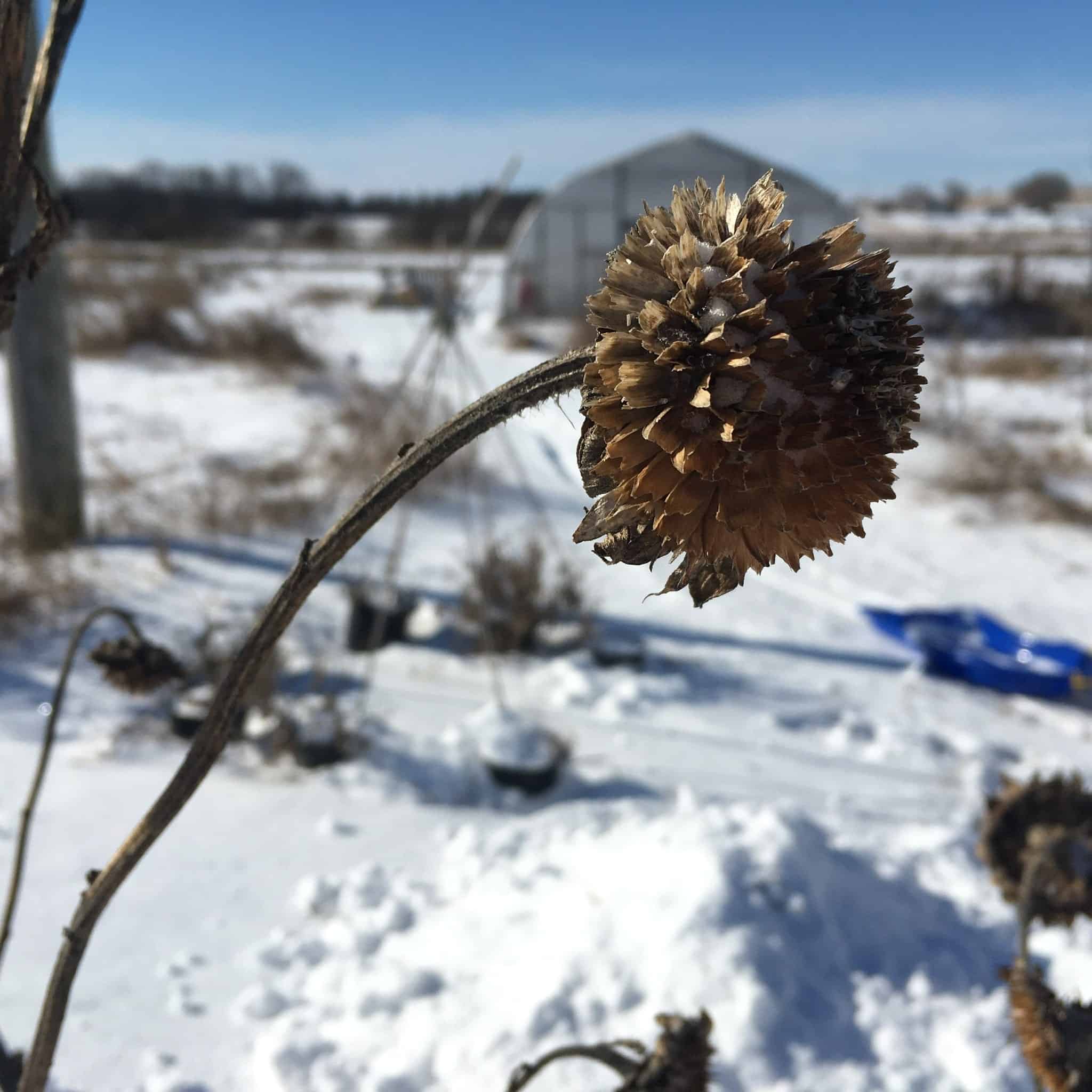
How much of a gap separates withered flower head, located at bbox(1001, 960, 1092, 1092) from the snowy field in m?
0.71

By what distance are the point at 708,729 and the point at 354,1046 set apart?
80.5 inches

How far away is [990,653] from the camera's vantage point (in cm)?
459

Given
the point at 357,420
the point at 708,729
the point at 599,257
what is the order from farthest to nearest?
the point at 599,257 < the point at 357,420 < the point at 708,729

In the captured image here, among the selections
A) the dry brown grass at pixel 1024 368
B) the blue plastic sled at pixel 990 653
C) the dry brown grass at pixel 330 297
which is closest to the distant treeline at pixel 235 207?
the dry brown grass at pixel 330 297

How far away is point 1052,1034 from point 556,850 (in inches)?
80.7

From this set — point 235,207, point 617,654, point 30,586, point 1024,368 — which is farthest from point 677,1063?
point 235,207

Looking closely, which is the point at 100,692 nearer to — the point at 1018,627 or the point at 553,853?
the point at 553,853

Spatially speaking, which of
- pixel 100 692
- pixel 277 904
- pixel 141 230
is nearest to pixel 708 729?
pixel 277 904

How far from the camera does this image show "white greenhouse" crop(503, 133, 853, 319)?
1384cm

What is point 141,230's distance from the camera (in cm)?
3072

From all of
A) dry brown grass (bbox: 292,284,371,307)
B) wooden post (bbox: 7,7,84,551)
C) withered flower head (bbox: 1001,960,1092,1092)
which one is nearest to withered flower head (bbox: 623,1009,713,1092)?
withered flower head (bbox: 1001,960,1092,1092)

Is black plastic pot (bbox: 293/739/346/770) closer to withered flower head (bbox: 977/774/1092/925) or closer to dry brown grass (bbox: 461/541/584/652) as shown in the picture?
dry brown grass (bbox: 461/541/584/652)

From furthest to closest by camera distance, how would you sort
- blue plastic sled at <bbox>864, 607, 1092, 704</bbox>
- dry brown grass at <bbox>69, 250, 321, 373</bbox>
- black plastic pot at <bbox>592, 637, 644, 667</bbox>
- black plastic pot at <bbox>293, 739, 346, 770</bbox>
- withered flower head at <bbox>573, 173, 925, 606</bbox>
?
1. dry brown grass at <bbox>69, 250, 321, 373</bbox>
2. black plastic pot at <bbox>592, 637, 644, 667</bbox>
3. blue plastic sled at <bbox>864, 607, 1092, 704</bbox>
4. black plastic pot at <bbox>293, 739, 346, 770</bbox>
5. withered flower head at <bbox>573, 173, 925, 606</bbox>

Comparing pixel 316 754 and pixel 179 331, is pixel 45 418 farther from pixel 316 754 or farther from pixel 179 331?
pixel 179 331
